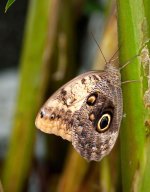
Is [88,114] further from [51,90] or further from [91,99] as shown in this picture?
[51,90]

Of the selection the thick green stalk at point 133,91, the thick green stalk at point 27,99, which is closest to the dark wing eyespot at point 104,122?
the thick green stalk at point 133,91

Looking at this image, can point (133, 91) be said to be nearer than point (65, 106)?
Yes

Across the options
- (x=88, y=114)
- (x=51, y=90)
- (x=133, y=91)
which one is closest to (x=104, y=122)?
(x=88, y=114)

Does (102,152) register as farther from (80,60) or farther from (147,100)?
(80,60)

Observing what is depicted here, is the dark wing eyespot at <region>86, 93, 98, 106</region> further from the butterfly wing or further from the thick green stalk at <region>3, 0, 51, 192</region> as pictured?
the thick green stalk at <region>3, 0, 51, 192</region>

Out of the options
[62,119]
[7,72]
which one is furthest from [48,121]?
[7,72]

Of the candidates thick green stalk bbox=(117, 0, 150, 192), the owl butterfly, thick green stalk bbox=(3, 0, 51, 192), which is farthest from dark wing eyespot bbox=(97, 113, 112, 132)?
thick green stalk bbox=(3, 0, 51, 192)
